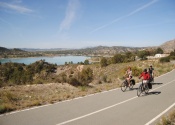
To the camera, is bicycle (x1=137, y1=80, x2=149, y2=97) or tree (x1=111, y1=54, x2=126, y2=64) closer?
bicycle (x1=137, y1=80, x2=149, y2=97)

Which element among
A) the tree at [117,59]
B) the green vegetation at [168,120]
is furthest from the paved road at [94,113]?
the tree at [117,59]

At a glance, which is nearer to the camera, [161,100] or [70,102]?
[70,102]

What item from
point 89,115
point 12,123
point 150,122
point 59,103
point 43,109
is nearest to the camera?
point 12,123

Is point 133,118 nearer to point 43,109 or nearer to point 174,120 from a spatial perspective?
point 174,120

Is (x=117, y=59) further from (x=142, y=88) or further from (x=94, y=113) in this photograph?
(x=94, y=113)

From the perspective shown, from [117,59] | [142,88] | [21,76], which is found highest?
[142,88]

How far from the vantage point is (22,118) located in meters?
7.84

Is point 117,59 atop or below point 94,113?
below

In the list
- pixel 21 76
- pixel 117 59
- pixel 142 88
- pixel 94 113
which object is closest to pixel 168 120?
pixel 94 113

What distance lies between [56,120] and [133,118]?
3.15 meters

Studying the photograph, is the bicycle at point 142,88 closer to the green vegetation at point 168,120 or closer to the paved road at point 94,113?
the paved road at point 94,113

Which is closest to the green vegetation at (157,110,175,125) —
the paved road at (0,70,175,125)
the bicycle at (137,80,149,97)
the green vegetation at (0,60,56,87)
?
the paved road at (0,70,175,125)

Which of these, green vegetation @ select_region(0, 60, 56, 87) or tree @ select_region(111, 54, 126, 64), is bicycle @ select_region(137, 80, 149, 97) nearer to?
green vegetation @ select_region(0, 60, 56, 87)

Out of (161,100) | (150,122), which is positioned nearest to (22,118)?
(150,122)
